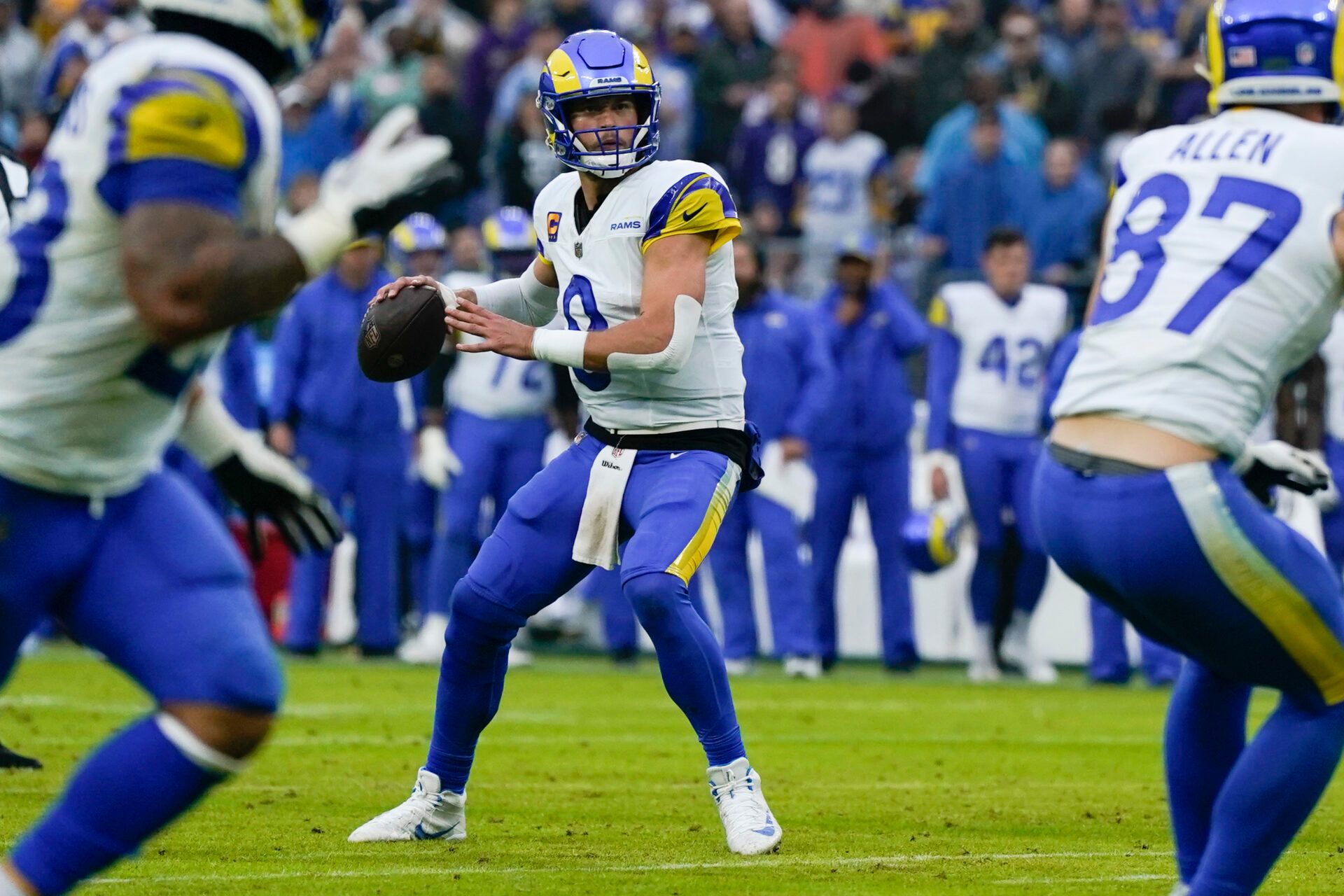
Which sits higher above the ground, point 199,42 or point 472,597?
point 199,42

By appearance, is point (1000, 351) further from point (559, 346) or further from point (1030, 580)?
point (559, 346)

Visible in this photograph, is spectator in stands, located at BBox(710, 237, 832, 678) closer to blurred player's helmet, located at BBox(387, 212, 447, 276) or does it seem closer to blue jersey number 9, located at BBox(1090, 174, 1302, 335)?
blurred player's helmet, located at BBox(387, 212, 447, 276)

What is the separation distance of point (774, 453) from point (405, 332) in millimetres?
6422

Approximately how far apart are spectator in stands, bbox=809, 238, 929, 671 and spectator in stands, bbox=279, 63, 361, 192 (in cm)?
512

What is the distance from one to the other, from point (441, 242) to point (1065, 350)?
4300 mm

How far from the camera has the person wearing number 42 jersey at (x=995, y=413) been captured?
11.3 meters

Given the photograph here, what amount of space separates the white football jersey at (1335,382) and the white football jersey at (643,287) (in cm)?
575

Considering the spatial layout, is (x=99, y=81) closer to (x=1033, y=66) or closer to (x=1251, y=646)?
(x=1251, y=646)

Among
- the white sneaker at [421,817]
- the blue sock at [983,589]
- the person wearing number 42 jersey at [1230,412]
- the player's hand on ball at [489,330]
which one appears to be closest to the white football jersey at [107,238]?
the player's hand on ball at [489,330]

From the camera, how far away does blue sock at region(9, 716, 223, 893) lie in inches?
137

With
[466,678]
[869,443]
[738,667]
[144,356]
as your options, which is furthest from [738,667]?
[144,356]

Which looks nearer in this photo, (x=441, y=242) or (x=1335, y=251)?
(x=1335, y=251)

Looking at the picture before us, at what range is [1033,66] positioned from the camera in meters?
14.6

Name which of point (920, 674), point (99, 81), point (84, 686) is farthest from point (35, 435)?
point (920, 674)
